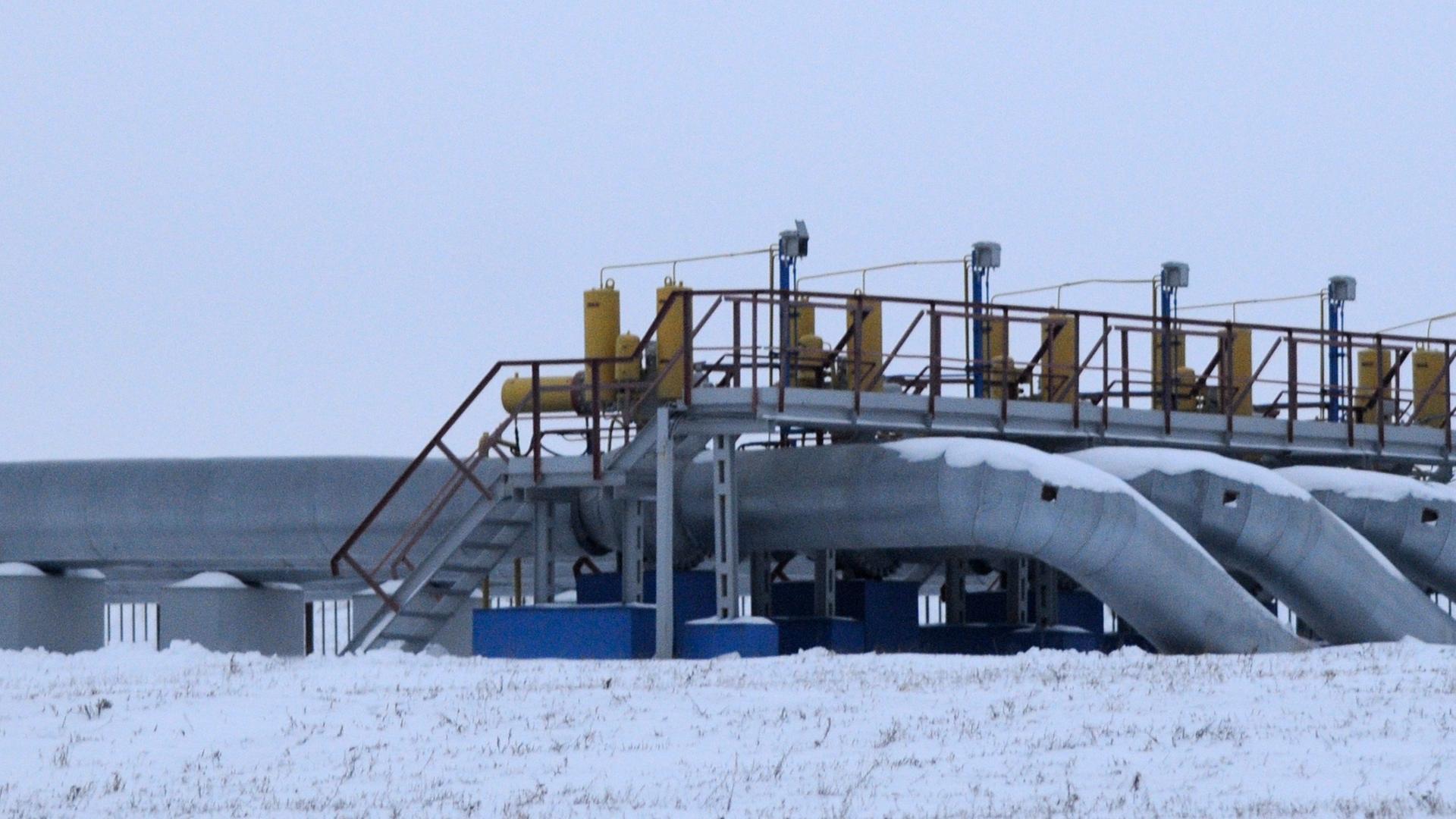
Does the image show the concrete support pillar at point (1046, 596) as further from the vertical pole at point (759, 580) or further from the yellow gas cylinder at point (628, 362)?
the yellow gas cylinder at point (628, 362)

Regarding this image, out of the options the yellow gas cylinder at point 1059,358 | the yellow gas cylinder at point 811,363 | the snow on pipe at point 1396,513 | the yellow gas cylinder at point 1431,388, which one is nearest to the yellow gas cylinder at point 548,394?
the yellow gas cylinder at point 811,363

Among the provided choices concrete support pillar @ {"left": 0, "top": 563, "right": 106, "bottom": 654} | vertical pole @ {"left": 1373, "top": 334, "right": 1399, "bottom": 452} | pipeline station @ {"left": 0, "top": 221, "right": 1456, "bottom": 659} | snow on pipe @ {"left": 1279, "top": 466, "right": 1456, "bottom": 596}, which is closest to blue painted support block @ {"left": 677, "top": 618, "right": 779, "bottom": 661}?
pipeline station @ {"left": 0, "top": 221, "right": 1456, "bottom": 659}

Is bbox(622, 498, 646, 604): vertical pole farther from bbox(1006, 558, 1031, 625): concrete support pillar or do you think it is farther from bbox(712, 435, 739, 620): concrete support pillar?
bbox(1006, 558, 1031, 625): concrete support pillar

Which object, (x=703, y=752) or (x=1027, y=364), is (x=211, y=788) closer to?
(x=703, y=752)

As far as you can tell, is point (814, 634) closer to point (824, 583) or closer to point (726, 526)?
point (824, 583)

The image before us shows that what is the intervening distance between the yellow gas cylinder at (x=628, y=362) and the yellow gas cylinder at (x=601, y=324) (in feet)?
0.42

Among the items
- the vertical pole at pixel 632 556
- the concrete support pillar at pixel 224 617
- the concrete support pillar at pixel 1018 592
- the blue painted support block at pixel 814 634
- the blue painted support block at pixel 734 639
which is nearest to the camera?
the blue painted support block at pixel 734 639

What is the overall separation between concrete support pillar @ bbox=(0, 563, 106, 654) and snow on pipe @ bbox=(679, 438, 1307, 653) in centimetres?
1287

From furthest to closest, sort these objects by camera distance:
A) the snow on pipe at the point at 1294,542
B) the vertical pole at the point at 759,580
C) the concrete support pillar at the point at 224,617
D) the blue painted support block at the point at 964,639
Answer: the blue painted support block at the point at 964,639
the concrete support pillar at the point at 224,617
the vertical pole at the point at 759,580
the snow on pipe at the point at 1294,542

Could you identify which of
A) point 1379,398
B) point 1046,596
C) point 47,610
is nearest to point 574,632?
point 1046,596

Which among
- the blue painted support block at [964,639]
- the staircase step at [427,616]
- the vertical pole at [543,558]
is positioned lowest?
the blue painted support block at [964,639]

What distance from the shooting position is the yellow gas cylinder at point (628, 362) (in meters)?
28.3

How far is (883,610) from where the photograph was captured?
31219 millimetres

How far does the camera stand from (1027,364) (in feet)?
102
